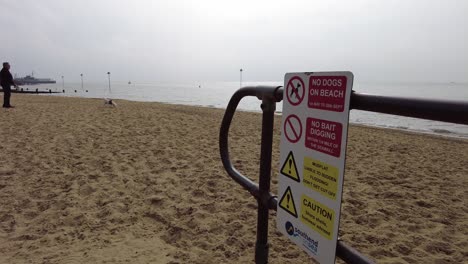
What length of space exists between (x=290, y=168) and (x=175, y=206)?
9.80 feet

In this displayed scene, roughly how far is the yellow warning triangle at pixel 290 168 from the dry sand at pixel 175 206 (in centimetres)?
190

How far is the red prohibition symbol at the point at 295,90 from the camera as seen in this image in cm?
113

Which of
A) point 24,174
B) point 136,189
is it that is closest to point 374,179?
point 136,189

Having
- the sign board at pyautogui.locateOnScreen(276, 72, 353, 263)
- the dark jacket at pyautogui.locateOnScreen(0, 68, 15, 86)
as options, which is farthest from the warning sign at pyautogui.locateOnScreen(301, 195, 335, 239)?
the dark jacket at pyautogui.locateOnScreen(0, 68, 15, 86)

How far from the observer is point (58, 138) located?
7.32 metres

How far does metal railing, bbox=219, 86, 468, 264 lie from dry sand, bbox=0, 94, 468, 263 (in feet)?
4.67

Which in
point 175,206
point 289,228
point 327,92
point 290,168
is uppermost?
point 327,92

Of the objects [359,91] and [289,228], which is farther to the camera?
[289,228]

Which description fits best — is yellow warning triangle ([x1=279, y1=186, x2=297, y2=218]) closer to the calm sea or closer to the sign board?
the sign board

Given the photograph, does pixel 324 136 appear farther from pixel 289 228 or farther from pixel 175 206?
pixel 175 206

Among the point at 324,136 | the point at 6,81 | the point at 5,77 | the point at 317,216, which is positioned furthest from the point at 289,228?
the point at 5,77

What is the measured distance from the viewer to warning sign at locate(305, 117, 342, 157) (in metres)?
0.98

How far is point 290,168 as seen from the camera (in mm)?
1232

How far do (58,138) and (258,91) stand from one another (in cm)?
715
